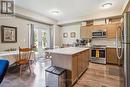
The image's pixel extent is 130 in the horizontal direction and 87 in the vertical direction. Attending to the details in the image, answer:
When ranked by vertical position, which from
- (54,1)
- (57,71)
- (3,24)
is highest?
(54,1)

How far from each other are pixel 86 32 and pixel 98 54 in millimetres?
1527

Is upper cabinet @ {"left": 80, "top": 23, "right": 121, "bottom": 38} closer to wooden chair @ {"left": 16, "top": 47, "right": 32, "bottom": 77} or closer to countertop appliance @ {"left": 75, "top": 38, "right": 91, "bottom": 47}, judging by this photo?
countertop appliance @ {"left": 75, "top": 38, "right": 91, "bottom": 47}

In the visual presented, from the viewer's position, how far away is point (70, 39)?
723 cm

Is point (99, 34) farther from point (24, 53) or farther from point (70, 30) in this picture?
point (24, 53)

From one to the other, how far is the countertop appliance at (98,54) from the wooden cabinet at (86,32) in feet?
3.05

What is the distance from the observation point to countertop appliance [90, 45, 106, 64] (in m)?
5.14

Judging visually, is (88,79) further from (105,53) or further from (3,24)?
(3,24)

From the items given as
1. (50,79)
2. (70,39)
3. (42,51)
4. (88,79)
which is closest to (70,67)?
(50,79)

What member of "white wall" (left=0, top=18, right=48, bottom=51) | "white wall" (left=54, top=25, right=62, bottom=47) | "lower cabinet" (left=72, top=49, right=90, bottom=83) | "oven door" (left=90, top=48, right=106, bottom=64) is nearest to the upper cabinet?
"oven door" (left=90, top=48, right=106, bottom=64)

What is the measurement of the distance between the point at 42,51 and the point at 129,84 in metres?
5.36

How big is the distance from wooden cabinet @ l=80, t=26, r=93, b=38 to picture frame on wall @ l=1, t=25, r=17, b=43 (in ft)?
12.3

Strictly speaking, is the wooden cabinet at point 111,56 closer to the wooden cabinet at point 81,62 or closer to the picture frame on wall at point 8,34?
the wooden cabinet at point 81,62

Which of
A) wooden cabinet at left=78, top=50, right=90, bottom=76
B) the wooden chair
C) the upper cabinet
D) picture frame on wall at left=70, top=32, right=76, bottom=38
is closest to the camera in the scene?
wooden cabinet at left=78, top=50, right=90, bottom=76

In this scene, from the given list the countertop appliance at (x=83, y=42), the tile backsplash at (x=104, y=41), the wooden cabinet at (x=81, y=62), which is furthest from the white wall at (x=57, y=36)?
the wooden cabinet at (x=81, y=62)
